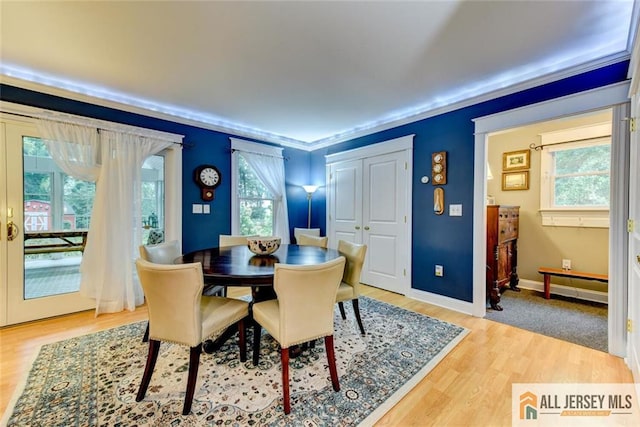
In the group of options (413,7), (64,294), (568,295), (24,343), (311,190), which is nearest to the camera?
(413,7)

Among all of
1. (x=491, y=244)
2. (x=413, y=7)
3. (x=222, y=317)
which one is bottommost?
(x=222, y=317)

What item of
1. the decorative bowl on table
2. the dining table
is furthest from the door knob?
the decorative bowl on table

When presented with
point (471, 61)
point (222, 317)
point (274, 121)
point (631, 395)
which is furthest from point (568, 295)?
point (274, 121)

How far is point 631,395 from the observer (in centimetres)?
158

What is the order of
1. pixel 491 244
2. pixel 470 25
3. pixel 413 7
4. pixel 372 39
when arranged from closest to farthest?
1. pixel 413 7
2. pixel 470 25
3. pixel 372 39
4. pixel 491 244

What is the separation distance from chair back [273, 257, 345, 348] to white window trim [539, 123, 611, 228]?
3.64m

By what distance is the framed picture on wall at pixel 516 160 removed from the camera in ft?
12.3

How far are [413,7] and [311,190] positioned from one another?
124 inches

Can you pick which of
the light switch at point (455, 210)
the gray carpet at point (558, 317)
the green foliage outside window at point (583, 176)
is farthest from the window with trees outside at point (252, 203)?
the green foliage outside window at point (583, 176)

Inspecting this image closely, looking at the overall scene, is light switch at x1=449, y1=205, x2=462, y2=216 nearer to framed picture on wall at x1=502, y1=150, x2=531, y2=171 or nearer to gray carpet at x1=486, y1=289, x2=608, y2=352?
gray carpet at x1=486, y1=289, x2=608, y2=352

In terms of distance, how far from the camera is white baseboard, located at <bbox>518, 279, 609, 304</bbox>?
313 cm

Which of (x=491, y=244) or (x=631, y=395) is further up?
(x=491, y=244)

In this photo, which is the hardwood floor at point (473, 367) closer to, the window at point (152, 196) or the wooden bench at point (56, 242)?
the wooden bench at point (56, 242)

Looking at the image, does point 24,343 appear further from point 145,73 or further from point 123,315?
point 145,73
